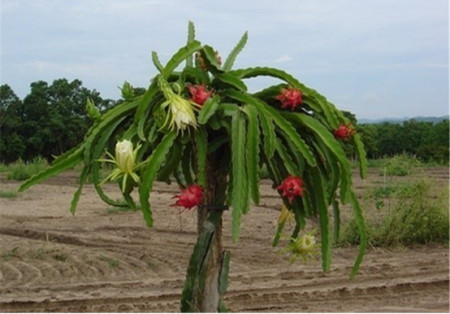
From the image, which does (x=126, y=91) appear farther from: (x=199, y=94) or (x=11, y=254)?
(x=11, y=254)

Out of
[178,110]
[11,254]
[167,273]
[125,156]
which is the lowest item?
[167,273]

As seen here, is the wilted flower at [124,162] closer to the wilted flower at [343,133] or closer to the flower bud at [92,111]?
the flower bud at [92,111]

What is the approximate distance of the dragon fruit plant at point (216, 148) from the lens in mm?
1930

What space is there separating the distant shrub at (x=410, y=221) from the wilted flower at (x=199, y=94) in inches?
238

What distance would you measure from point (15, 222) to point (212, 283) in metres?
8.12

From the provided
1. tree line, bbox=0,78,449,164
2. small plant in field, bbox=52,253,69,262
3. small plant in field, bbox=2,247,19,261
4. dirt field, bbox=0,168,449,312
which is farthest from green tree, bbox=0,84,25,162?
small plant in field, bbox=52,253,69,262

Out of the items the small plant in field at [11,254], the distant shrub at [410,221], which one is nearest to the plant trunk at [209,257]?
the small plant in field at [11,254]

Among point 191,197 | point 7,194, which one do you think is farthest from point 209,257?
point 7,194

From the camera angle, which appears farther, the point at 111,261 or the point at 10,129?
the point at 10,129

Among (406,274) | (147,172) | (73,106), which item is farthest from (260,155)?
(73,106)

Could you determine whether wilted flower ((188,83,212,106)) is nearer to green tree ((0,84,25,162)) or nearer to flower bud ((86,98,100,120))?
flower bud ((86,98,100,120))

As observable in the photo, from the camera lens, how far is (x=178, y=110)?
6.24 ft

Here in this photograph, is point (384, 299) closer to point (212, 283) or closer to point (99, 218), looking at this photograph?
point (212, 283)

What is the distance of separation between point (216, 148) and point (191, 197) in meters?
0.20
